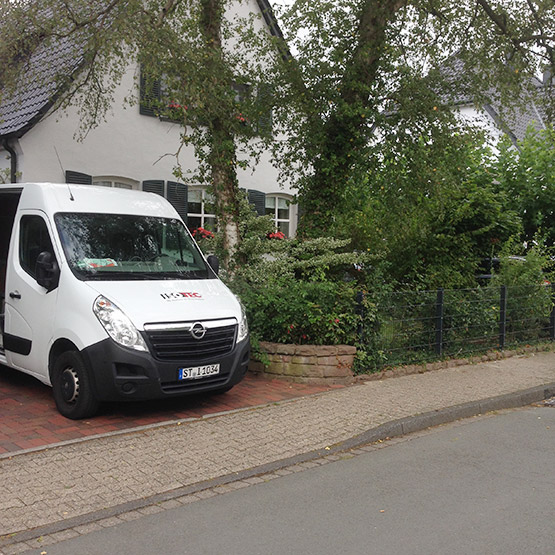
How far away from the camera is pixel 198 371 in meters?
6.99

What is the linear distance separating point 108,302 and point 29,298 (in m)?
1.35

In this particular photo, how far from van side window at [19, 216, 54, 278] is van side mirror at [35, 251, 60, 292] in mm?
283

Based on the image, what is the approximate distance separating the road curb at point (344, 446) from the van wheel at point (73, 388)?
6.34 feet

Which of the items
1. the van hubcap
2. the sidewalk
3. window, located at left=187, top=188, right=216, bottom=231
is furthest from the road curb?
window, located at left=187, top=188, right=216, bottom=231

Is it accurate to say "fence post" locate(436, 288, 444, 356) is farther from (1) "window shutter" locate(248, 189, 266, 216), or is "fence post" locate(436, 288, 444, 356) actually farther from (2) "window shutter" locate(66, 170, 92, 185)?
(2) "window shutter" locate(66, 170, 92, 185)

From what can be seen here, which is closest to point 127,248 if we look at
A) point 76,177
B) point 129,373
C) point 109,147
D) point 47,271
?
point 47,271

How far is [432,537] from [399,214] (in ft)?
25.6

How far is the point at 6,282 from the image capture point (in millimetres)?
8016

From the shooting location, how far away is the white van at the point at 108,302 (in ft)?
21.7

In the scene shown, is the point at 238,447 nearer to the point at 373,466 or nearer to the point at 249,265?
the point at 373,466

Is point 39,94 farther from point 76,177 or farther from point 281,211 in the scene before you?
point 281,211

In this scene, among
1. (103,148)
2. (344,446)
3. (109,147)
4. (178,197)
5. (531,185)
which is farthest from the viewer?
(531,185)

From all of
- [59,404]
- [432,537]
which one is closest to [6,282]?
[59,404]

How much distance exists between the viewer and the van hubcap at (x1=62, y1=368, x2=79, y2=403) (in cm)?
674
